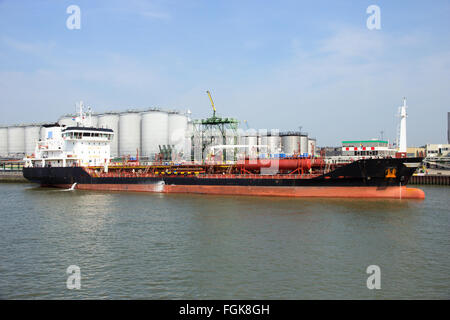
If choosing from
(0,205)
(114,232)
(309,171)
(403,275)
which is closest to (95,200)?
(0,205)

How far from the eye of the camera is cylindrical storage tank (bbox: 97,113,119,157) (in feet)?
245

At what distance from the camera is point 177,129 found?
75375 millimetres

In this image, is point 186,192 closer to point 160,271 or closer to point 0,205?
point 0,205

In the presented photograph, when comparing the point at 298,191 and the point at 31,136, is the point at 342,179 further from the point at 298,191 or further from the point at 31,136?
the point at 31,136

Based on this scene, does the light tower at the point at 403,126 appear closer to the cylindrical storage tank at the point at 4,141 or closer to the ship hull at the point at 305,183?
the ship hull at the point at 305,183

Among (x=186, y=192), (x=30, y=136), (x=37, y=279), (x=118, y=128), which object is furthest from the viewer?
(x=30, y=136)

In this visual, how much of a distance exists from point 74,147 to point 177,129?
34.6m

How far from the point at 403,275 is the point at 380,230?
20.0 ft

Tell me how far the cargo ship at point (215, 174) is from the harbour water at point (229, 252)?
364cm

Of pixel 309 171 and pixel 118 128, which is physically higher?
pixel 118 128

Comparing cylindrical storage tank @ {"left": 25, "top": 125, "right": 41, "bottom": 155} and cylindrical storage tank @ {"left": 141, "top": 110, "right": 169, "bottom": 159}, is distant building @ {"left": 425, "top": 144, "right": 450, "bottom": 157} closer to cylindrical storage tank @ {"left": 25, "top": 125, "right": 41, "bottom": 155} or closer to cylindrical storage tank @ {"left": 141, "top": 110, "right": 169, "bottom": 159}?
cylindrical storage tank @ {"left": 141, "top": 110, "right": 169, "bottom": 159}

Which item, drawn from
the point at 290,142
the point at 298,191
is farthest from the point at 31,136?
the point at 298,191
